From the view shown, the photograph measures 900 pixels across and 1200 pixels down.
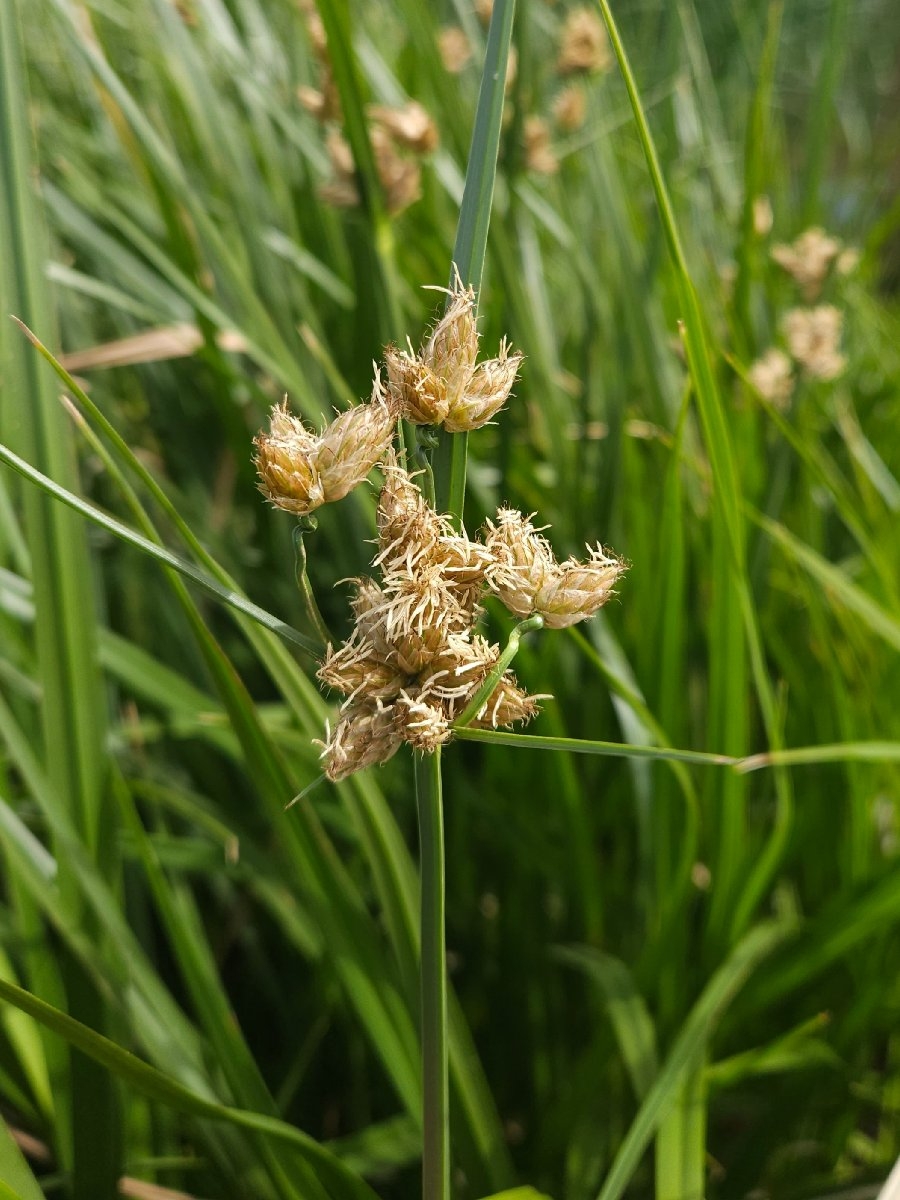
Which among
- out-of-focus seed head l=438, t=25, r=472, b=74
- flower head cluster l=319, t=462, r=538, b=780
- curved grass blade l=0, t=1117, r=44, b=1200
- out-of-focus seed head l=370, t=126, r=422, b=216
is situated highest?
out-of-focus seed head l=438, t=25, r=472, b=74

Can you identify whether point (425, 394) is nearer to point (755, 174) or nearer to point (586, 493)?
point (586, 493)

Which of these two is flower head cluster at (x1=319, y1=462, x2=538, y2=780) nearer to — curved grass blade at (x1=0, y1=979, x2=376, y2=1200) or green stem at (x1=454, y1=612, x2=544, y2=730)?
green stem at (x1=454, y1=612, x2=544, y2=730)

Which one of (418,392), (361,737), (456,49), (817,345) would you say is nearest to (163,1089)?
(361,737)

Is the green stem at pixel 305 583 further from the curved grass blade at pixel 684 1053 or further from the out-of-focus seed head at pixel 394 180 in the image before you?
the out-of-focus seed head at pixel 394 180

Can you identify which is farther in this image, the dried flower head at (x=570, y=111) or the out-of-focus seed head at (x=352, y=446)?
the dried flower head at (x=570, y=111)

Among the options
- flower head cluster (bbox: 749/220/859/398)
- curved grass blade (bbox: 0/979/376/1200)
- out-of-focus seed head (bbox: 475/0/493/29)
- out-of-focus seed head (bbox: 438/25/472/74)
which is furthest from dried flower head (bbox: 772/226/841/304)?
curved grass blade (bbox: 0/979/376/1200)

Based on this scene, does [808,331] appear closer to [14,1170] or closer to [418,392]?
[418,392]

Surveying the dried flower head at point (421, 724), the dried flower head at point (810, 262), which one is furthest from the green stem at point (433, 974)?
the dried flower head at point (810, 262)
